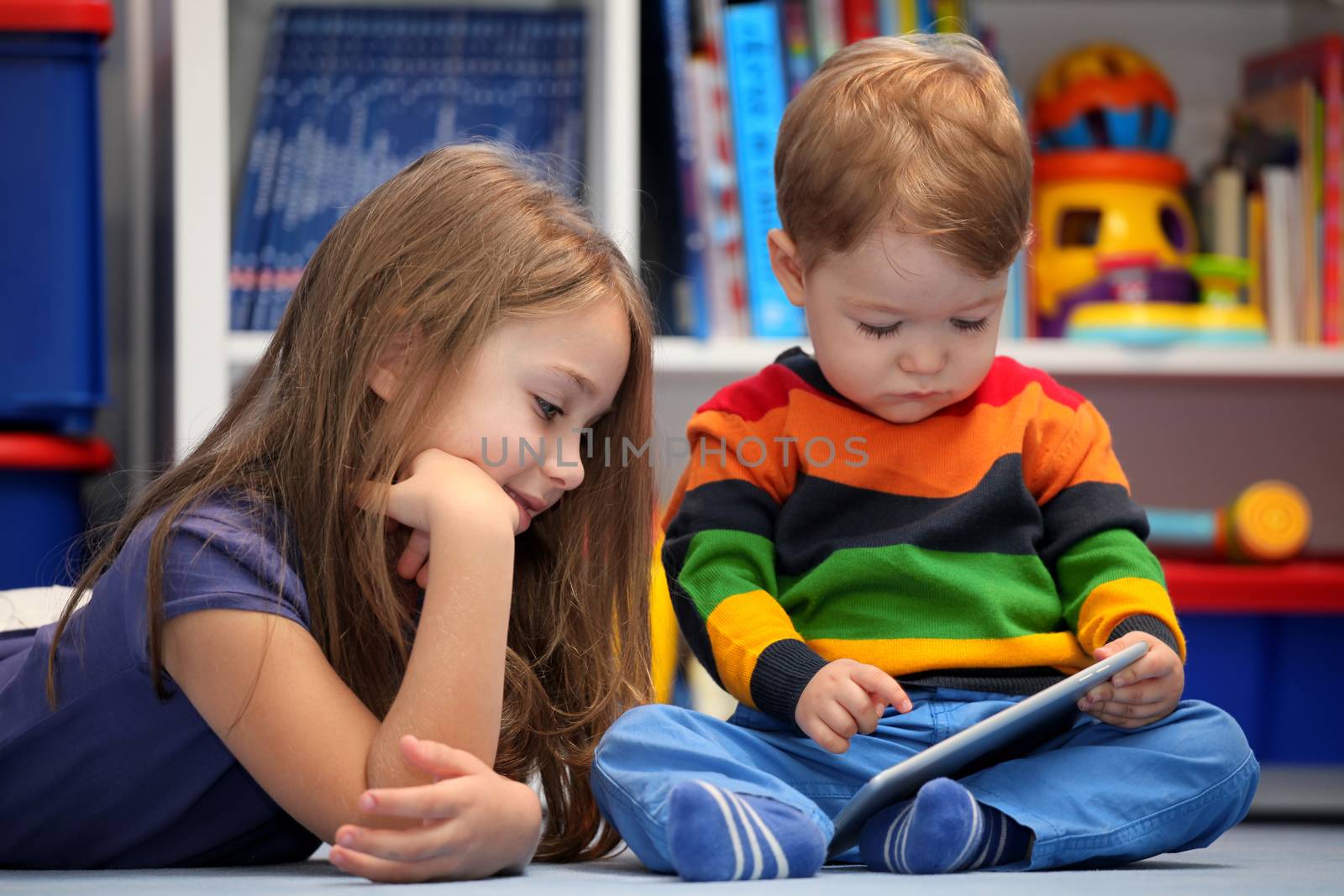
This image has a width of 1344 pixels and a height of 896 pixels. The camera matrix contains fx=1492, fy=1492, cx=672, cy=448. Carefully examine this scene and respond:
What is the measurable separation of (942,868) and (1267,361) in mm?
927

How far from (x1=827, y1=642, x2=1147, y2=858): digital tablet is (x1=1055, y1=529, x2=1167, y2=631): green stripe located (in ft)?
0.37

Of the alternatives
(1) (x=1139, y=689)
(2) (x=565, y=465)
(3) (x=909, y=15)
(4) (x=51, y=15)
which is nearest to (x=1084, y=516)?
(1) (x=1139, y=689)

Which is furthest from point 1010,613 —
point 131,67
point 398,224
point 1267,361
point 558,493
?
point 131,67

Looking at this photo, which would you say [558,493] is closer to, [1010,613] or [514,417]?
[514,417]

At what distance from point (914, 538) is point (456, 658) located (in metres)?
0.33

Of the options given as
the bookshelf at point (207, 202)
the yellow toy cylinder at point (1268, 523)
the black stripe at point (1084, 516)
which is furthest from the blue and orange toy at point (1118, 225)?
the black stripe at point (1084, 516)

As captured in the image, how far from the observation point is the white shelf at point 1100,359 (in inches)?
61.0

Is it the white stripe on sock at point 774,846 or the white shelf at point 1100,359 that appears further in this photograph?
the white shelf at point 1100,359

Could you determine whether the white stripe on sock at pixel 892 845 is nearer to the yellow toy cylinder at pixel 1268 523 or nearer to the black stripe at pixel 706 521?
the black stripe at pixel 706 521

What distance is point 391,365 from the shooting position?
972 mm

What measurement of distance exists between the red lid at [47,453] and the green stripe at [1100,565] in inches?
37.1

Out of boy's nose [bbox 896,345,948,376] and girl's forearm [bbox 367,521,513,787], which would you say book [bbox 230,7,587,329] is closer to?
boy's nose [bbox 896,345,948,376]

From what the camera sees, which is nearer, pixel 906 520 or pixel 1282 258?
pixel 906 520

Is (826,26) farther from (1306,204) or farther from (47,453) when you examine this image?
(47,453)
